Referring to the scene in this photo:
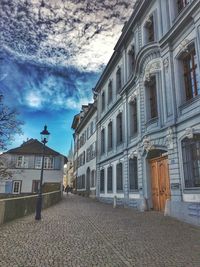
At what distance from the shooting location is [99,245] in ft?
23.4

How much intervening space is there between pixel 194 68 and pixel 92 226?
8.86 m

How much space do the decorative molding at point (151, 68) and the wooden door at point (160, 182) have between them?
5.20 meters

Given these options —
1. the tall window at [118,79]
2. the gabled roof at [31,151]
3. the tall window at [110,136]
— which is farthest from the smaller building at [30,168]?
the tall window at [118,79]

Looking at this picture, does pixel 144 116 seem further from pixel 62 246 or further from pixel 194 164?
pixel 62 246

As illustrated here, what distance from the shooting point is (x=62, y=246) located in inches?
273

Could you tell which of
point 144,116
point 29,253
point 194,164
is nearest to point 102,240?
point 29,253

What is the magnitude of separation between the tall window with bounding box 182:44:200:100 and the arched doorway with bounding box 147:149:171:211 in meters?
3.78

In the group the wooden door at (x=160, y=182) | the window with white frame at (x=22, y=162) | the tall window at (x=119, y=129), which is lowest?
the wooden door at (x=160, y=182)

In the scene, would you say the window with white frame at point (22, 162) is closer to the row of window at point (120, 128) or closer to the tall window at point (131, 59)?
the row of window at point (120, 128)

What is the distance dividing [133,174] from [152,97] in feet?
19.2

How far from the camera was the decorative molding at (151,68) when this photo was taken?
15.8 metres

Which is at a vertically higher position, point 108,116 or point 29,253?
point 108,116

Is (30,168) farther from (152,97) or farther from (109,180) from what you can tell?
(152,97)

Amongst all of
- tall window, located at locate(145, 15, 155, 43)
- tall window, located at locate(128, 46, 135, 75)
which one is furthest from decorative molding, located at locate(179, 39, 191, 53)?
tall window, located at locate(128, 46, 135, 75)
